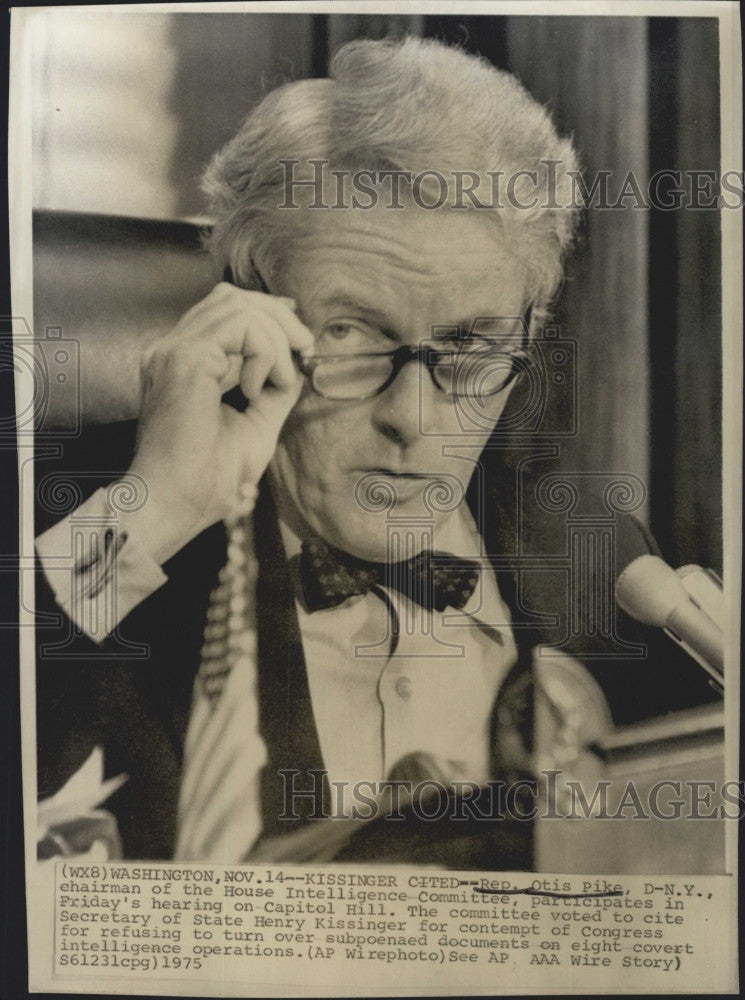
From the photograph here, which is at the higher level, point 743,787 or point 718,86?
point 718,86

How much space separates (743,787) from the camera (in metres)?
1.48

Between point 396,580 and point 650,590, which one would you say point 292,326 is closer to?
point 396,580

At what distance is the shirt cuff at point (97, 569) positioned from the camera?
58.5 inches

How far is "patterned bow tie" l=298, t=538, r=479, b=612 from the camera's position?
1477mm

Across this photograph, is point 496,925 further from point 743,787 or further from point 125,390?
point 125,390

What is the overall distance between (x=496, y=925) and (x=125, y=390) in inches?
45.0

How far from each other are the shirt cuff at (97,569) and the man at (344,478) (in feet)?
0.05

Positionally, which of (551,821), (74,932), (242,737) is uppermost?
(242,737)

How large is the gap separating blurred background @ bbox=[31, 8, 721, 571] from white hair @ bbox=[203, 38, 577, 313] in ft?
0.11

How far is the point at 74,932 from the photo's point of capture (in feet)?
4.90

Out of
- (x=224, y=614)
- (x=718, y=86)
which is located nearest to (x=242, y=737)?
(x=224, y=614)
